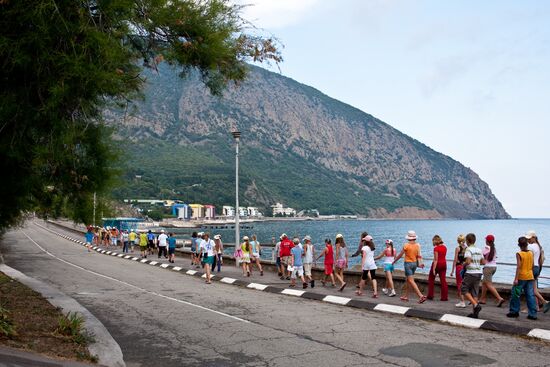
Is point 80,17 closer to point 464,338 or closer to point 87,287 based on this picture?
point 464,338

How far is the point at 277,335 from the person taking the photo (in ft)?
32.2

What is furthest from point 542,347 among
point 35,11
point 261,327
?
point 35,11

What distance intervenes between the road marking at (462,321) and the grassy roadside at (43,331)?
7.06 metres

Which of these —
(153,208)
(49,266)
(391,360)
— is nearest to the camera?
(391,360)

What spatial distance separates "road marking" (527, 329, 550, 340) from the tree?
6.52m

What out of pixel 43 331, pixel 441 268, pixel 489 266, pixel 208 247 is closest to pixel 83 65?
pixel 43 331

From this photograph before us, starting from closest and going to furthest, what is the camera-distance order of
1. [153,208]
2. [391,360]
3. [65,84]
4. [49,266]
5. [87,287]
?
[65,84] → [391,360] → [87,287] → [49,266] → [153,208]

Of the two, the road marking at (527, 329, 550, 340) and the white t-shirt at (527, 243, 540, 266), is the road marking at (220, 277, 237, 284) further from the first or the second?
→ the road marking at (527, 329, 550, 340)

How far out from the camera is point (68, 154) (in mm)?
8203

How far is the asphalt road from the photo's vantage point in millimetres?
8031

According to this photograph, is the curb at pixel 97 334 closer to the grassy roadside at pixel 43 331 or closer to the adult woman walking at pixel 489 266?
the grassy roadside at pixel 43 331

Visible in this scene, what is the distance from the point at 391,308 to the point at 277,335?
4278mm

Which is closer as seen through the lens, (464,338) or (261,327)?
(464,338)

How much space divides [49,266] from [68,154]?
20536 millimetres
